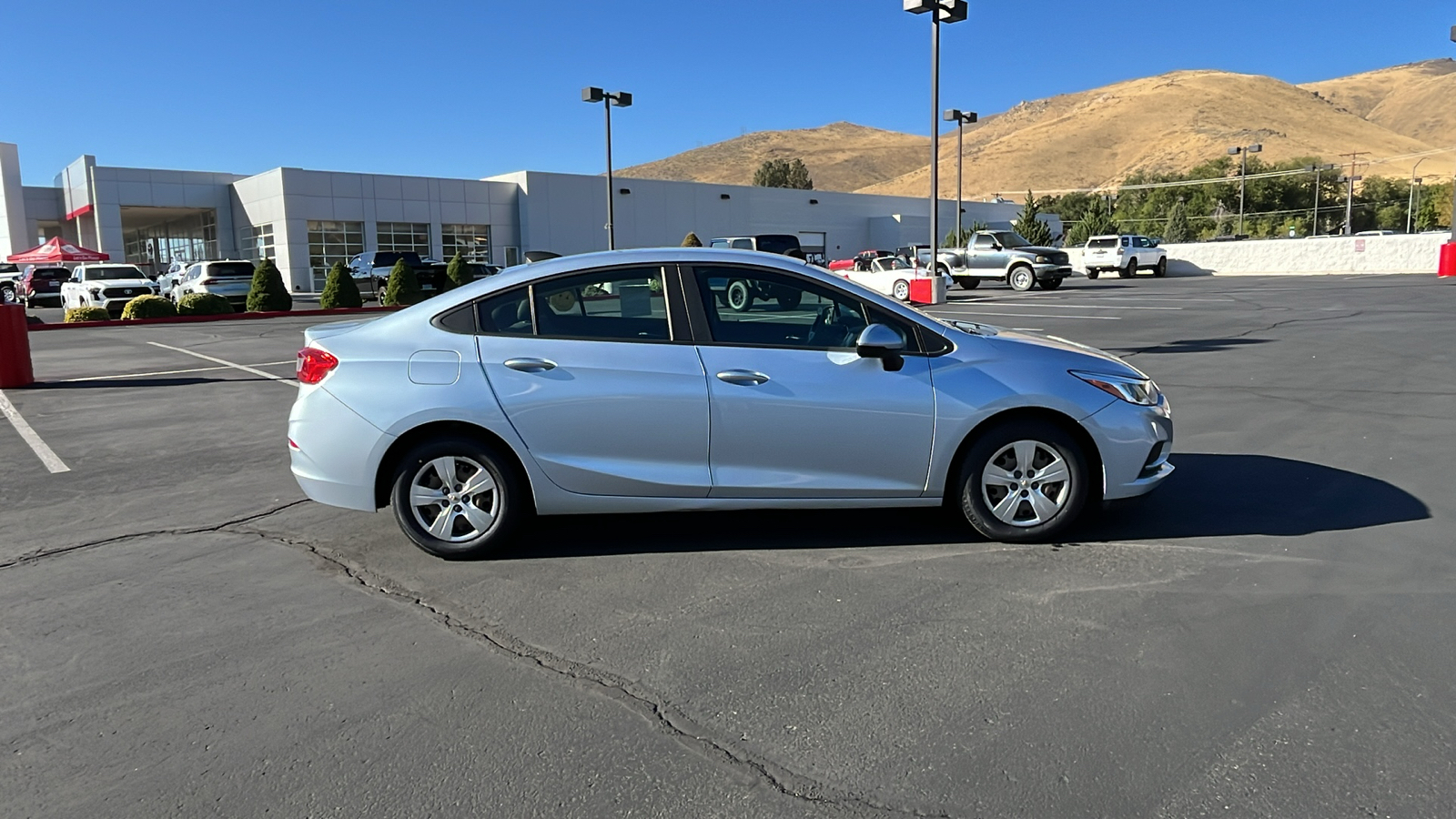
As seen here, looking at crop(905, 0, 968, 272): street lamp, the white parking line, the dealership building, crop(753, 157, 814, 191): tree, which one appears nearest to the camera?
the white parking line

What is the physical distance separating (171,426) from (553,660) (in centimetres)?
719

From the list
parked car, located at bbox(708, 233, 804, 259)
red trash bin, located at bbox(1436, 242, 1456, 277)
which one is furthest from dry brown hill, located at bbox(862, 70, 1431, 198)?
parked car, located at bbox(708, 233, 804, 259)

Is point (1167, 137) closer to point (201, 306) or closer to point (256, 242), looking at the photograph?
point (256, 242)

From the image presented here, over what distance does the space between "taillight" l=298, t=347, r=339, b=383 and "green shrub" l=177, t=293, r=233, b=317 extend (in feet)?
82.9

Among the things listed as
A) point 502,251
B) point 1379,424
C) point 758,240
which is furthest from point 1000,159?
point 1379,424

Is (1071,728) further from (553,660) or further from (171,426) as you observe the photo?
(171,426)

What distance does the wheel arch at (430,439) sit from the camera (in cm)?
491

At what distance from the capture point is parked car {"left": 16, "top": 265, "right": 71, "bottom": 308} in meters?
38.2

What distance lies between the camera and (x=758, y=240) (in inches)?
1094

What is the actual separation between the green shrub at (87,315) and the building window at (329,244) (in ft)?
63.2

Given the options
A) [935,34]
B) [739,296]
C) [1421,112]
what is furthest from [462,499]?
[1421,112]

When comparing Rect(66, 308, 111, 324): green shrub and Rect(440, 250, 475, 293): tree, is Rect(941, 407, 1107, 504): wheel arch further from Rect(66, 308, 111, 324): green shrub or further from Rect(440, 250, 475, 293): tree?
Rect(440, 250, 475, 293): tree

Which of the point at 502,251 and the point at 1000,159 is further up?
the point at 1000,159

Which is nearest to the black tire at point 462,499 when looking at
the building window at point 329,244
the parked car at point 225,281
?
the parked car at point 225,281
